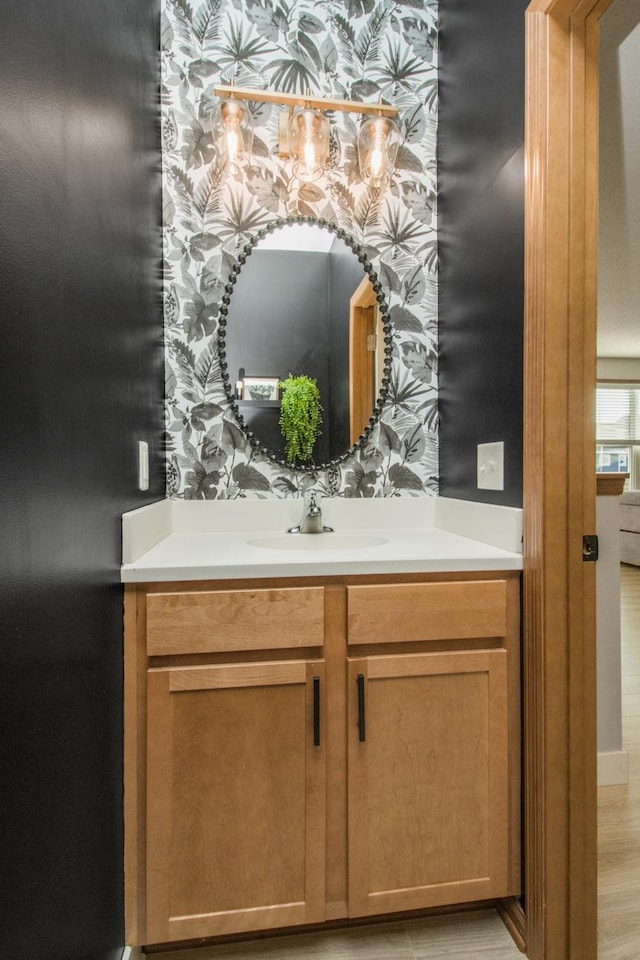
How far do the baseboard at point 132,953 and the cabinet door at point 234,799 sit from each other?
0.06m

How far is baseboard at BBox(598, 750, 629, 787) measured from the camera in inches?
73.4

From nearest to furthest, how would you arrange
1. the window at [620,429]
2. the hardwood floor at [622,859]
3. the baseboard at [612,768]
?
the hardwood floor at [622,859] → the baseboard at [612,768] → the window at [620,429]

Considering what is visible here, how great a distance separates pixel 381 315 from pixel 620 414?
718 centimetres

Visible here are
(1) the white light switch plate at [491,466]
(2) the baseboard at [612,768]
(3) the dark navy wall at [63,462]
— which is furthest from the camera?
(2) the baseboard at [612,768]

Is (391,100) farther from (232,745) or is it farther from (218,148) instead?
(232,745)

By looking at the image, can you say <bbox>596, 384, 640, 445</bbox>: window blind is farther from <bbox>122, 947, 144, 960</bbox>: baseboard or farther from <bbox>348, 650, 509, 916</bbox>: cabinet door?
<bbox>122, 947, 144, 960</bbox>: baseboard

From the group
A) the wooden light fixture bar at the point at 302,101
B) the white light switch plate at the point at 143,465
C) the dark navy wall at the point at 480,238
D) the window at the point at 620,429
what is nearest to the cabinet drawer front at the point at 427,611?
the dark navy wall at the point at 480,238

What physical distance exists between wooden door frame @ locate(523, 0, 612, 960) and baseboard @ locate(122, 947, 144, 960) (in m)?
0.89

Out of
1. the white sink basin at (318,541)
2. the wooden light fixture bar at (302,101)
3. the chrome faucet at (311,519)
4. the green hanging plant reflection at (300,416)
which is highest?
the wooden light fixture bar at (302,101)

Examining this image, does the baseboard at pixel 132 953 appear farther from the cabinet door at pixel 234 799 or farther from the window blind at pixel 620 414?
the window blind at pixel 620 414

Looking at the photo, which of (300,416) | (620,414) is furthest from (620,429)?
(300,416)

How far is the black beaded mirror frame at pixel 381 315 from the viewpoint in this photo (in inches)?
67.2

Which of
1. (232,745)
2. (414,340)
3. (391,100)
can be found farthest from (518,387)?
(391,100)

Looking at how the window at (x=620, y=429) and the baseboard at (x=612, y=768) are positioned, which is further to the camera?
the window at (x=620, y=429)
